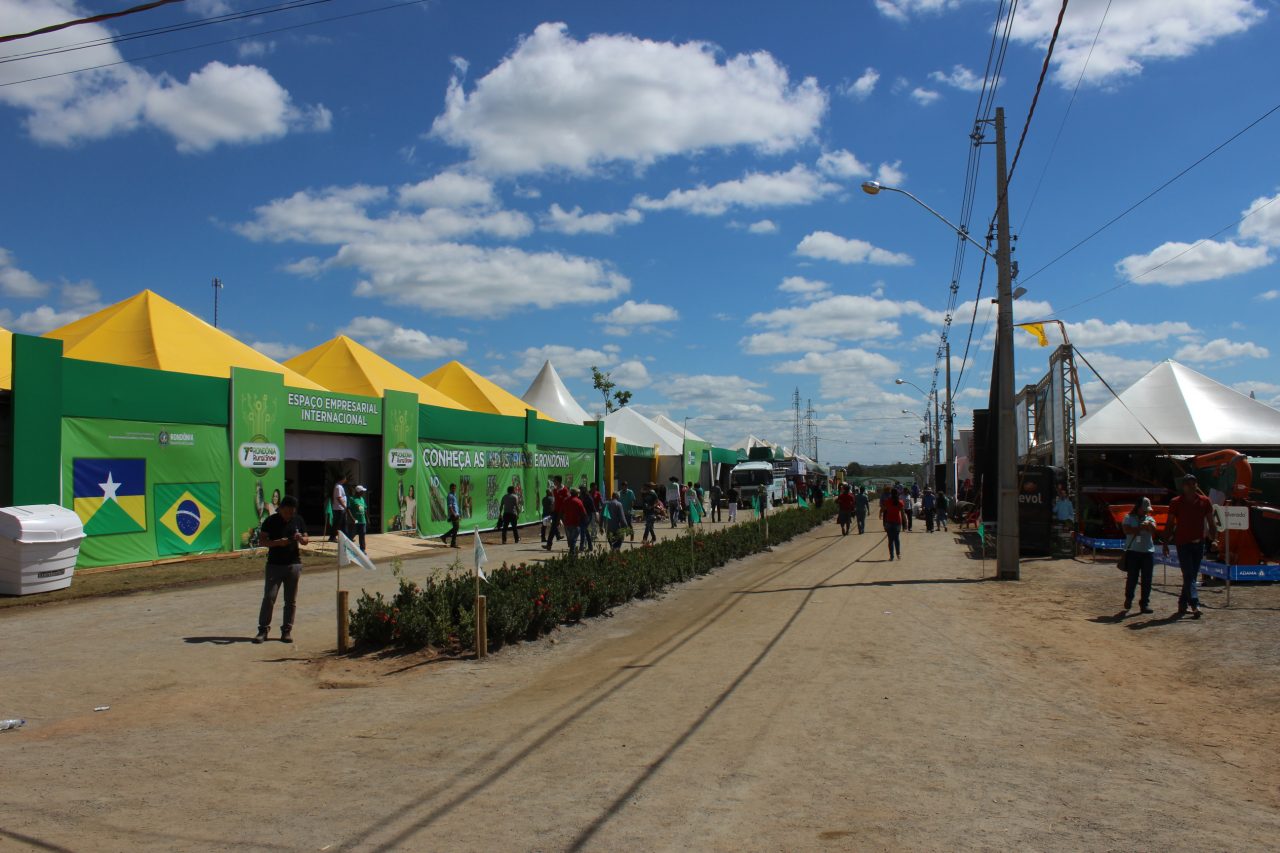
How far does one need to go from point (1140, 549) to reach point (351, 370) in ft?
71.6

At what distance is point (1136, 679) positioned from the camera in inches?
333

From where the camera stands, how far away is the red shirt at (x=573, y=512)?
19.8 meters

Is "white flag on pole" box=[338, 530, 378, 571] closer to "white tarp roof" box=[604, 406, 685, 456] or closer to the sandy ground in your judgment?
the sandy ground

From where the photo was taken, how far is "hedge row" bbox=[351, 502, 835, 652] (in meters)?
10.2

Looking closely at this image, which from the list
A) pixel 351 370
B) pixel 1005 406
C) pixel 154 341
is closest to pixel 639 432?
pixel 351 370

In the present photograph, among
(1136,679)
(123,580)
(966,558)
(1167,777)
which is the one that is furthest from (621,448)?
(1167,777)

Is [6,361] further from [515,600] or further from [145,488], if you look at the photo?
[515,600]

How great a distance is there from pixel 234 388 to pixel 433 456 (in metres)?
8.32

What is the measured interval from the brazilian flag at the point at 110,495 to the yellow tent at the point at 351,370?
864 centimetres

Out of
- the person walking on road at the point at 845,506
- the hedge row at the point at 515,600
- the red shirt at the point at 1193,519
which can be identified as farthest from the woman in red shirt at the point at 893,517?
the red shirt at the point at 1193,519

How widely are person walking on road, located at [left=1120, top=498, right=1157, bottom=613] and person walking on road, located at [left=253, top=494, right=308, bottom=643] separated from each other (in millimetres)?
10463

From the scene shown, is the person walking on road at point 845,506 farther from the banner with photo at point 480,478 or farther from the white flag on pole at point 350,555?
the white flag on pole at point 350,555

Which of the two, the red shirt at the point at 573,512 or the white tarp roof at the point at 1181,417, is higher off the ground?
the white tarp roof at the point at 1181,417

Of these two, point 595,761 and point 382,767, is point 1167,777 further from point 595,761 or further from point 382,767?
point 382,767
